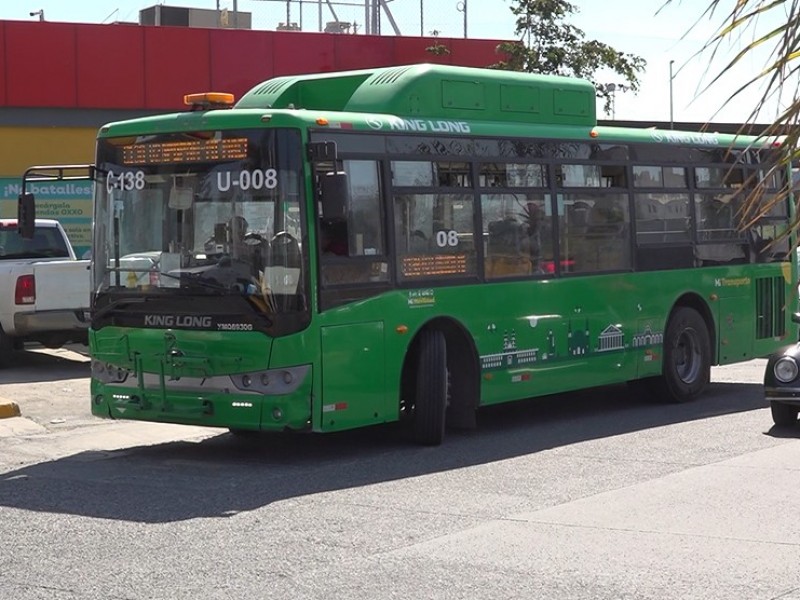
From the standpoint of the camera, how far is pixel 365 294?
11.6 m

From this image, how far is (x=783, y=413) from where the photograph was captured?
516 inches

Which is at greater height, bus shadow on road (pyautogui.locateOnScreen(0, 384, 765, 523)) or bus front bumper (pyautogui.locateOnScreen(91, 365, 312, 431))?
bus front bumper (pyautogui.locateOnScreen(91, 365, 312, 431))

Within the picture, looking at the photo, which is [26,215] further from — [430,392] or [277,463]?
[430,392]

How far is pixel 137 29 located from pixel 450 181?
15.3m

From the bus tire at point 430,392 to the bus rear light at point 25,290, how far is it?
7949 millimetres

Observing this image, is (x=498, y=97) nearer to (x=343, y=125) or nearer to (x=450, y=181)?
(x=450, y=181)

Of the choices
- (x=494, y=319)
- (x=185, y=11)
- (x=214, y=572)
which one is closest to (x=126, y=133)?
(x=494, y=319)

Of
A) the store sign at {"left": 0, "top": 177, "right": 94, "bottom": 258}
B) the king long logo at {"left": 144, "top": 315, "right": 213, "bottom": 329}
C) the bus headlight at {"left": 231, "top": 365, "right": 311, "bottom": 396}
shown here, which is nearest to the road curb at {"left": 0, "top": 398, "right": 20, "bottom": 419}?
the king long logo at {"left": 144, "top": 315, "right": 213, "bottom": 329}

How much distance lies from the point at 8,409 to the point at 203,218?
164 inches

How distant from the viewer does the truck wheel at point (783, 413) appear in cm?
1306

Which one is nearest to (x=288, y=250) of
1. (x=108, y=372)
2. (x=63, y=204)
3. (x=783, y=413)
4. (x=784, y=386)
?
(x=108, y=372)

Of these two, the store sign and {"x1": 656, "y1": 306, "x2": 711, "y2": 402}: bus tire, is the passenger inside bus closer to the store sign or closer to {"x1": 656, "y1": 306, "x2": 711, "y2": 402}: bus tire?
{"x1": 656, "y1": 306, "x2": 711, "y2": 402}: bus tire

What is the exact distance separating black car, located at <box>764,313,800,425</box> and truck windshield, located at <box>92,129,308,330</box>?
4828mm

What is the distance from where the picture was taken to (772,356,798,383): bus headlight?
13.0 m
